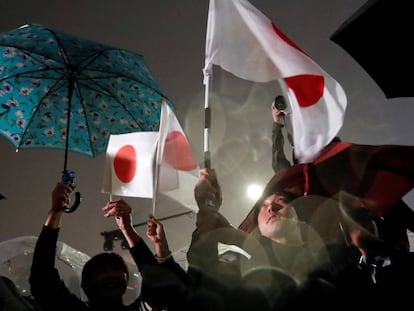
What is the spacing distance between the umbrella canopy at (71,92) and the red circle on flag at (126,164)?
2.27 ft

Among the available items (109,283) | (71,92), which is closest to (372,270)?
(109,283)

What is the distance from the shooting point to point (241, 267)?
2082 millimetres

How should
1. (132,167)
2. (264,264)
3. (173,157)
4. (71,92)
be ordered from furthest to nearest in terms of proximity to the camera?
(71,92) < (132,167) < (173,157) < (264,264)

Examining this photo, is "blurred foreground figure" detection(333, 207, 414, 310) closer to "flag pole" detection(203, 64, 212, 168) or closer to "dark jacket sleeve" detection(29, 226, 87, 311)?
"flag pole" detection(203, 64, 212, 168)

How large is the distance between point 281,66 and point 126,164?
4.67 ft

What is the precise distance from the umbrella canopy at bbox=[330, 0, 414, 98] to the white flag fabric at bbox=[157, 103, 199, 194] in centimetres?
137

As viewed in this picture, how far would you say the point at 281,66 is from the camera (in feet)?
7.79

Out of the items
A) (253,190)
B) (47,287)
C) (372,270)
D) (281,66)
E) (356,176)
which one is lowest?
(253,190)

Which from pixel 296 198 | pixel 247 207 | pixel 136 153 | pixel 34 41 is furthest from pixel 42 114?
pixel 247 207

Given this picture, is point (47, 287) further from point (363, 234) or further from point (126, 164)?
point (363, 234)

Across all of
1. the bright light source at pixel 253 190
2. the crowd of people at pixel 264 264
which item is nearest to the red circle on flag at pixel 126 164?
the crowd of people at pixel 264 264

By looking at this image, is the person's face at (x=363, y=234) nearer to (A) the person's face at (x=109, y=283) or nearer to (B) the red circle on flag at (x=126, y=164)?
(A) the person's face at (x=109, y=283)

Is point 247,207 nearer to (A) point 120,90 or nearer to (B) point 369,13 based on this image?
(A) point 120,90

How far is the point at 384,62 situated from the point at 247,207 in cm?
729
